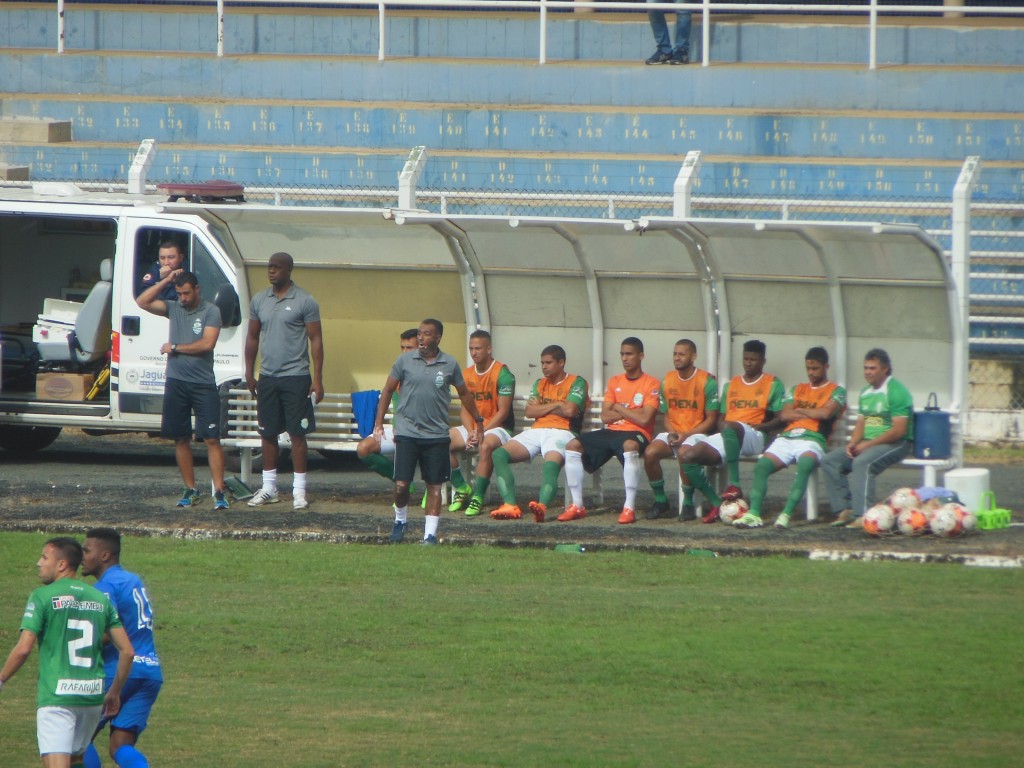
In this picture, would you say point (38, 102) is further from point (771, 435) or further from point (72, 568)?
point (72, 568)

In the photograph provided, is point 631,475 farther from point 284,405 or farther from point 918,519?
point 284,405

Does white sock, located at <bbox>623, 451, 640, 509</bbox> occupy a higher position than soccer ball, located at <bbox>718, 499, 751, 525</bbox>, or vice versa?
white sock, located at <bbox>623, 451, 640, 509</bbox>

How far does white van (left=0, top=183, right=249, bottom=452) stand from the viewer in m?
13.5

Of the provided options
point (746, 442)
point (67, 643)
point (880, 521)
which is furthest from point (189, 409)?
point (67, 643)

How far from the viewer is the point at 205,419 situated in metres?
11.6

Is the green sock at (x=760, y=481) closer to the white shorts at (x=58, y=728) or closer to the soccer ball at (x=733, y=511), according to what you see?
the soccer ball at (x=733, y=511)

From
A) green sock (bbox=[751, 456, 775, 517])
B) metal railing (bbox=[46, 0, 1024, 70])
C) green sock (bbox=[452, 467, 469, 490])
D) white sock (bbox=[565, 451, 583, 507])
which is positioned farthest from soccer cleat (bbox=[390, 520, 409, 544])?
metal railing (bbox=[46, 0, 1024, 70])

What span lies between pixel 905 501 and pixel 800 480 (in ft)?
2.49

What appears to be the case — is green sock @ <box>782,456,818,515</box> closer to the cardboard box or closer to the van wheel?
the cardboard box

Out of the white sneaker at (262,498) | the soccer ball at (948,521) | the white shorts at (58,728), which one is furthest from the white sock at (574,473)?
the white shorts at (58,728)

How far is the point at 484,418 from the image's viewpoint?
39.5 feet

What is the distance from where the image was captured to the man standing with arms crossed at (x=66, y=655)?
19.0ft

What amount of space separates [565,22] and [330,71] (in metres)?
3.47

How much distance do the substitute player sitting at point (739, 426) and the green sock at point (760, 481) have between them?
0.20 meters
